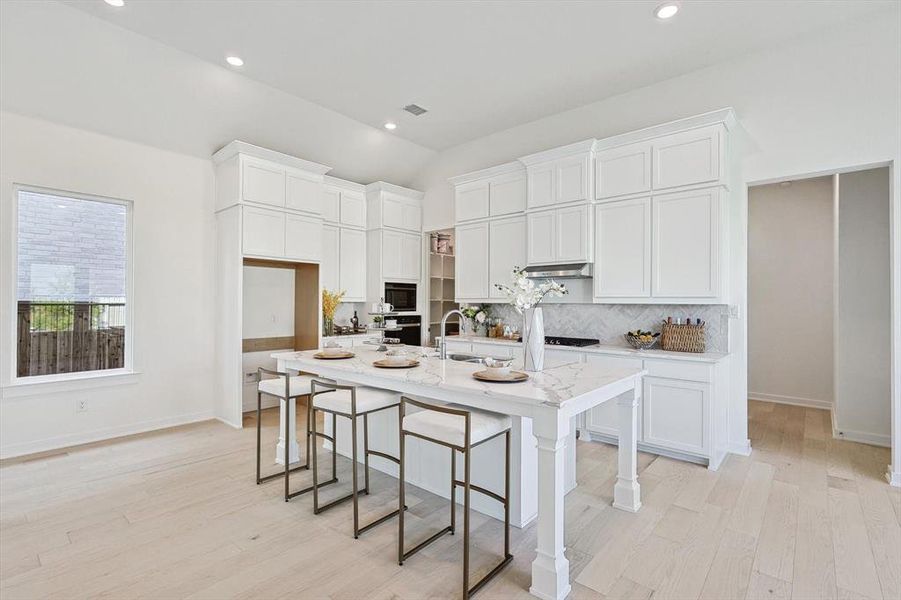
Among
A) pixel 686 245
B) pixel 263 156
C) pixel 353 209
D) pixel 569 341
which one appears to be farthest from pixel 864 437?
pixel 263 156

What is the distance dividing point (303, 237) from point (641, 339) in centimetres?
392

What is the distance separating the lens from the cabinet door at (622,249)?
409cm

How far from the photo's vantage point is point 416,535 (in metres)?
2.51

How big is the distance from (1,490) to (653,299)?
537 centimetres

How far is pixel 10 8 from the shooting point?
313cm

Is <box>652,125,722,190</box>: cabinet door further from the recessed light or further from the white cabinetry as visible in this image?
the recessed light

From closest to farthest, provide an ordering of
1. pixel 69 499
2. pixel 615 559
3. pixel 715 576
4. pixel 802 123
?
pixel 715 576, pixel 615 559, pixel 69 499, pixel 802 123

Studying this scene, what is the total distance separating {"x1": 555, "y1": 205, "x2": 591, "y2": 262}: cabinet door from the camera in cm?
442

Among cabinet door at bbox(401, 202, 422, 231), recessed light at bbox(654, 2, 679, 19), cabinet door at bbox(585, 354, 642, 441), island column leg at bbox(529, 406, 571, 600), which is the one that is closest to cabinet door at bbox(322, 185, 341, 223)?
cabinet door at bbox(401, 202, 422, 231)

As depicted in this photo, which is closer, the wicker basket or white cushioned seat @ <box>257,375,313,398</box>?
white cushioned seat @ <box>257,375,313,398</box>

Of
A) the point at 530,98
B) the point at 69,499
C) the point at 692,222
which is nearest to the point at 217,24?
the point at 530,98

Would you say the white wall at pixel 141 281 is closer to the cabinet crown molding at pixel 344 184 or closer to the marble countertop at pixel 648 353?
the cabinet crown molding at pixel 344 184

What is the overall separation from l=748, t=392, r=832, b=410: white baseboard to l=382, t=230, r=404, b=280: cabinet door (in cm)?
510

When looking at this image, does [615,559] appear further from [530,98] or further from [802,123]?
[530,98]
